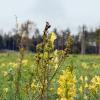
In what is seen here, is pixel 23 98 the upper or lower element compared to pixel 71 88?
lower

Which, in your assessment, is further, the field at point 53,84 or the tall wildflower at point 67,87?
the field at point 53,84

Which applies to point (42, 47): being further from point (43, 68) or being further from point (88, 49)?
point (88, 49)

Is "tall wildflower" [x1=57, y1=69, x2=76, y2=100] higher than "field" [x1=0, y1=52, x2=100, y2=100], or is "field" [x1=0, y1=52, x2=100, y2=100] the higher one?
"tall wildflower" [x1=57, y1=69, x2=76, y2=100]

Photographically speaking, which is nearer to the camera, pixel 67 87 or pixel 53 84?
pixel 67 87

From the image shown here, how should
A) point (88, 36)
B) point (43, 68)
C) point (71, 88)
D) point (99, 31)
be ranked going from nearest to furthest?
point (71, 88)
point (43, 68)
point (99, 31)
point (88, 36)

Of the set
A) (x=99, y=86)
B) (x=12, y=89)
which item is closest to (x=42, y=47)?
(x=99, y=86)

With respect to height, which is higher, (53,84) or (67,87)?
(67,87)

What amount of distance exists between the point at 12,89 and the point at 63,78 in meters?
5.59

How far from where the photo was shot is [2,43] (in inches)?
3310

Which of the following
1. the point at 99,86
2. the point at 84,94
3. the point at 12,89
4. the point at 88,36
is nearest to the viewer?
the point at 99,86

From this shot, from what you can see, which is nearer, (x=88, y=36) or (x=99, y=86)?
(x=99, y=86)

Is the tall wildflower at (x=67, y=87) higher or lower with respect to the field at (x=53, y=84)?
higher

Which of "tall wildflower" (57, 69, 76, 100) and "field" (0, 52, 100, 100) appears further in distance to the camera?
"field" (0, 52, 100, 100)

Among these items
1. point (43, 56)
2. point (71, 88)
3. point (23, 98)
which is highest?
point (43, 56)
